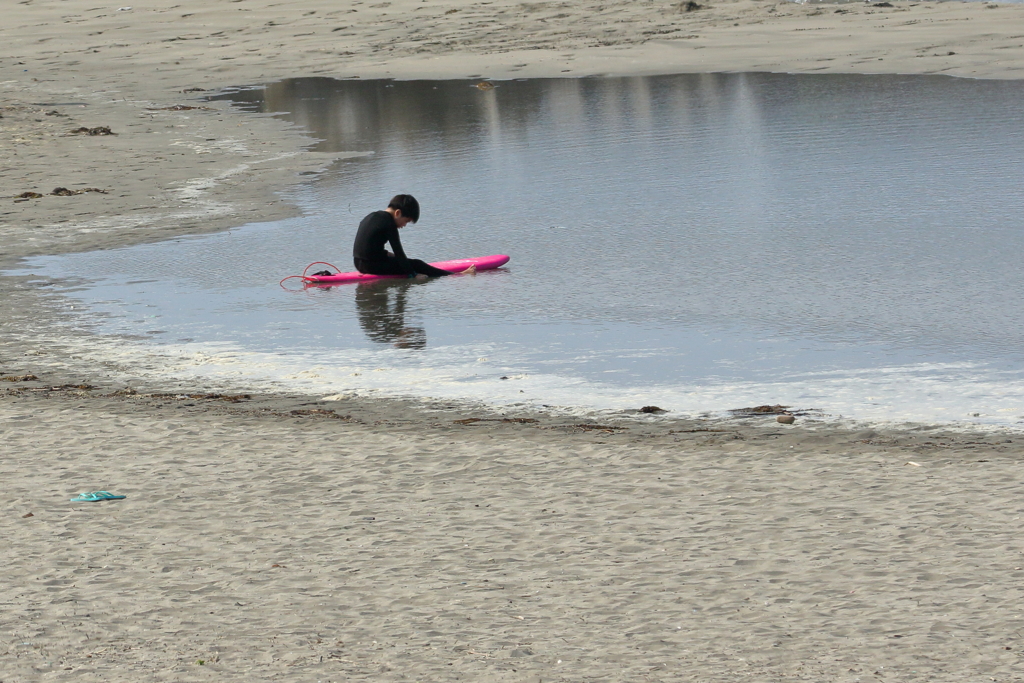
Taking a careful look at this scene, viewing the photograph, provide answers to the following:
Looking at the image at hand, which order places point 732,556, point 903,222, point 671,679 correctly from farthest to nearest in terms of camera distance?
point 903,222
point 732,556
point 671,679

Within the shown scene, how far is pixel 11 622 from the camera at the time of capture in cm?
420

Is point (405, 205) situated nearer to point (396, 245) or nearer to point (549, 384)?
point (396, 245)

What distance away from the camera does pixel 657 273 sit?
993 centimetres

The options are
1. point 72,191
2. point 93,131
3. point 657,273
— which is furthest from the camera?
point 93,131

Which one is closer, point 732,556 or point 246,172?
point 732,556

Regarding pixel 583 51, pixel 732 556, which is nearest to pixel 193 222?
pixel 732 556

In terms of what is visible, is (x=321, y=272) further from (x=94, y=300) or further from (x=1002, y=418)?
(x=1002, y=418)

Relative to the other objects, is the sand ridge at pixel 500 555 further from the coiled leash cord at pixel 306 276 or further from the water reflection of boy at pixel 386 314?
the coiled leash cord at pixel 306 276

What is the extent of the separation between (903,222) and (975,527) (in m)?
6.96

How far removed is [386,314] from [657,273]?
6.72 feet

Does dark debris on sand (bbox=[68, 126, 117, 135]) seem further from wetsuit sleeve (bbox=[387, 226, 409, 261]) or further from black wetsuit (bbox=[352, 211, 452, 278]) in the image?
wetsuit sleeve (bbox=[387, 226, 409, 261])

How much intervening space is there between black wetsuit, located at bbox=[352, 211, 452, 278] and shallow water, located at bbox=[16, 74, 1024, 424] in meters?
0.21

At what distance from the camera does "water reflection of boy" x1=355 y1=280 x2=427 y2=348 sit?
8.50 m

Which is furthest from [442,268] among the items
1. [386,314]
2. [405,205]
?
[386,314]
